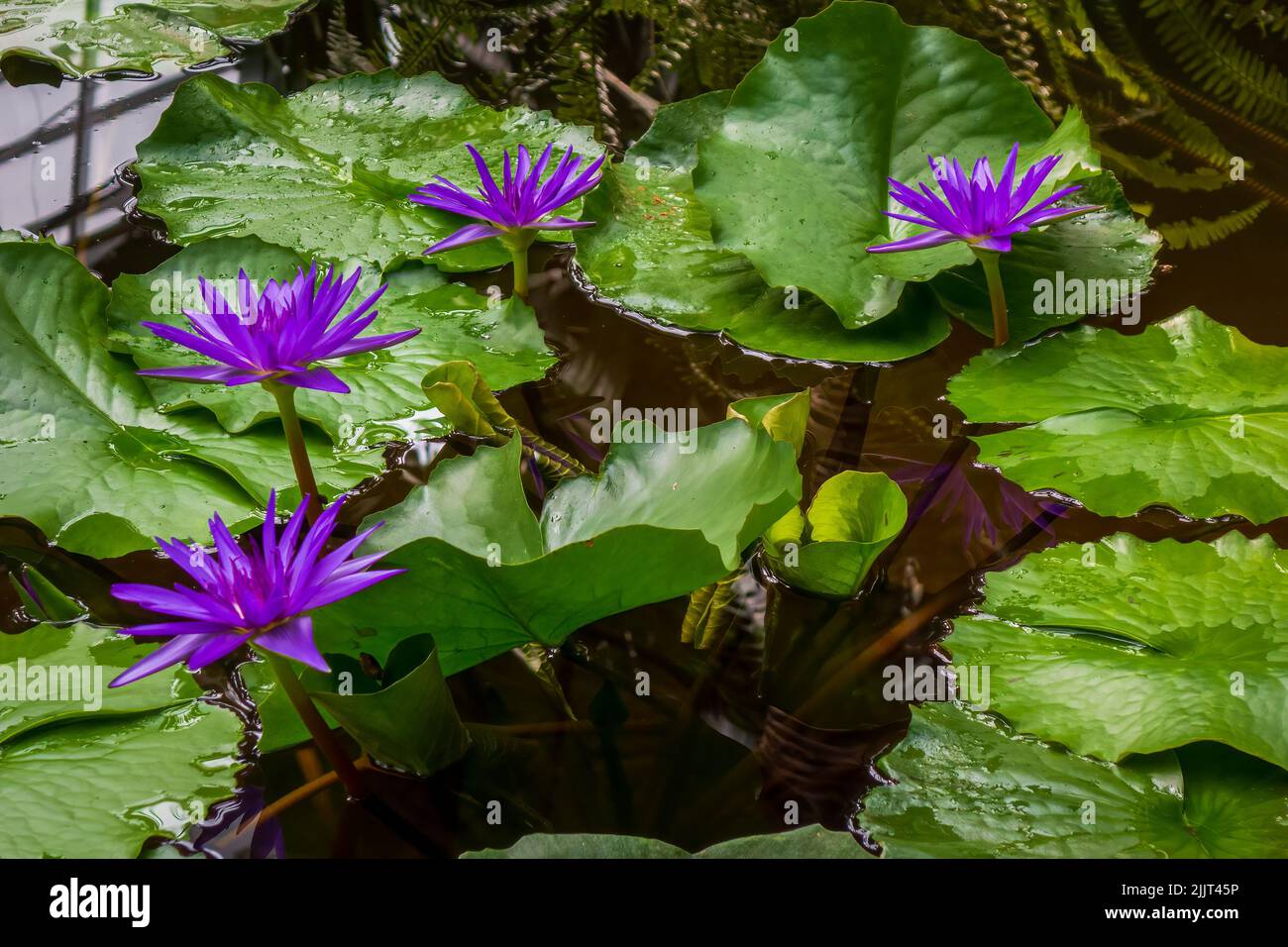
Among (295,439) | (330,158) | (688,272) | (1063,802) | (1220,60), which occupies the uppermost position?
(1220,60)

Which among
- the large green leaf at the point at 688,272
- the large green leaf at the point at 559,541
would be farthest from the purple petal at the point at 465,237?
the large green leaf at the point at 559,541

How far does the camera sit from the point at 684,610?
121 centimetres

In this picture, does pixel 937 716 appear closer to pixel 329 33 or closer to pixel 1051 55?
pixel 1051 55


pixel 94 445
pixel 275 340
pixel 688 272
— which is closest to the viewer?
pixel 275 340

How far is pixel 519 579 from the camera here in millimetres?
941

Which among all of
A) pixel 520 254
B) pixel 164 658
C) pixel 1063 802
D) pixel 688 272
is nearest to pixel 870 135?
pixel 688 272

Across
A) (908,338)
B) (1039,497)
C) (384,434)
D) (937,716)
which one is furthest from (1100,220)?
(384,434)

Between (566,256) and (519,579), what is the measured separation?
1001 mm

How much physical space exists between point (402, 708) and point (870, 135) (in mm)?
1232

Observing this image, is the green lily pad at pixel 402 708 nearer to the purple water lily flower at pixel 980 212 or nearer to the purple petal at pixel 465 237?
the purple petal at pixel 465 237

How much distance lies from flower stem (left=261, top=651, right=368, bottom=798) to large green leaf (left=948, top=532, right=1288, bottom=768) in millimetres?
623

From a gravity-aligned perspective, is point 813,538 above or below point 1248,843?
above

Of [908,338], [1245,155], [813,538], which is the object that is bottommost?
[813,538]

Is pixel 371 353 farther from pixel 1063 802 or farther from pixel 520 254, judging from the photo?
pixel 1063 802
